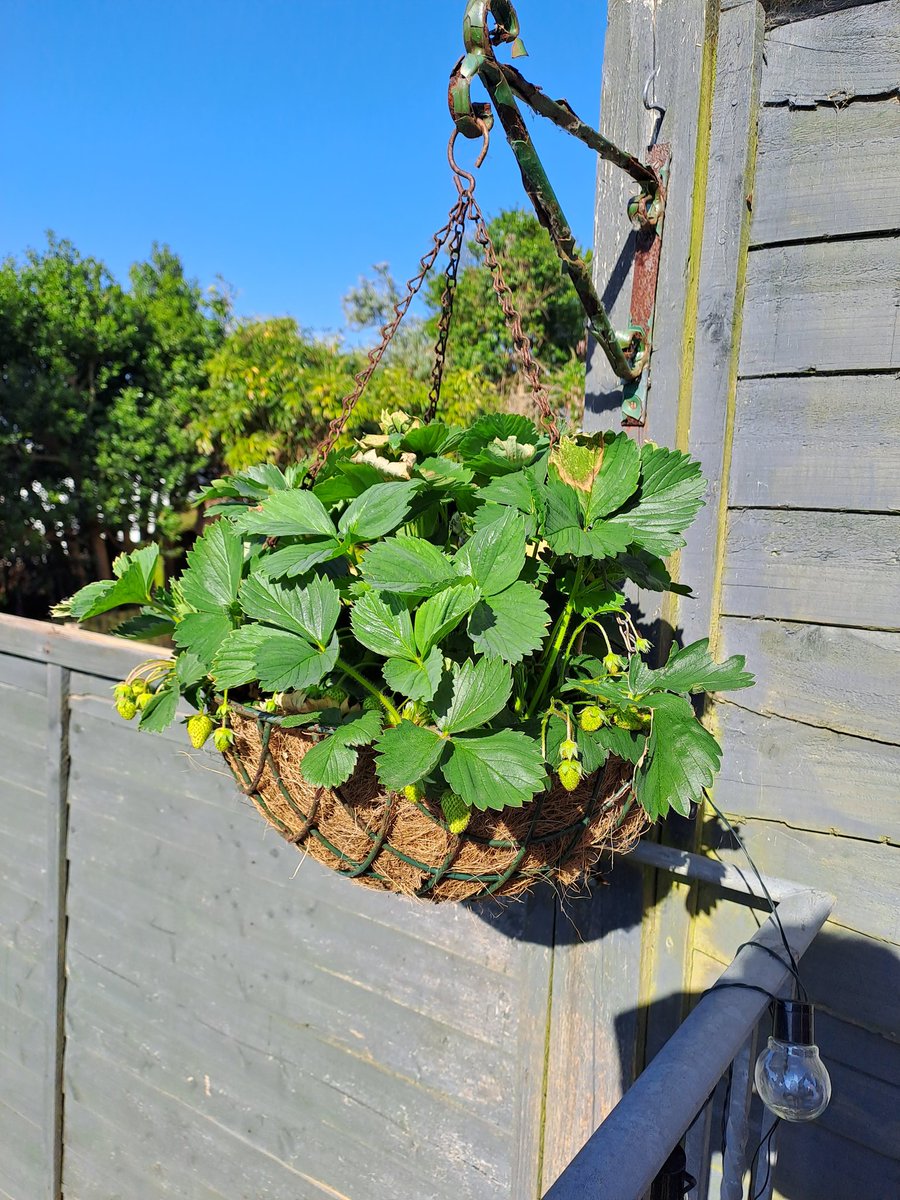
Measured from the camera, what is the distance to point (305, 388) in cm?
526

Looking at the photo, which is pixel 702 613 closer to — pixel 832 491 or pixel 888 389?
pixel 832 491

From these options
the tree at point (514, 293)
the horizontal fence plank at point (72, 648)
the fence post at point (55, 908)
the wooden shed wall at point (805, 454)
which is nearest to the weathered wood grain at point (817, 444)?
the wooden shed wall at point (805, 454)

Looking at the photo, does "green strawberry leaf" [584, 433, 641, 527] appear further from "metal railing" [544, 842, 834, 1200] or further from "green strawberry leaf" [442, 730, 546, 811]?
"metal railing" [544, 842, 834, 1200]

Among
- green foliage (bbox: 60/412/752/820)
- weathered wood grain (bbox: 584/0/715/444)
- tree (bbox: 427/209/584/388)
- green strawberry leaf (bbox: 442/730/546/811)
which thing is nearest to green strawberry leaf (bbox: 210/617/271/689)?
green foliage (bbox: 60/412/752/820)

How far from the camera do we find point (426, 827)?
76 centimetres

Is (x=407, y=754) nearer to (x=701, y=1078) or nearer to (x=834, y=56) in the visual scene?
(x=701, y=1078)

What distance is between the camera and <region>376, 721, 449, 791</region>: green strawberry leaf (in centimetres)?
63

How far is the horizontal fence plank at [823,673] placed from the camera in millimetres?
943

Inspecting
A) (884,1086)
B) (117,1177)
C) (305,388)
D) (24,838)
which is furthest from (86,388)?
(884,1086)

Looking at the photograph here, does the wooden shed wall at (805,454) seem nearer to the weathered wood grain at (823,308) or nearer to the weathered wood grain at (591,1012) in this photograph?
the weathered wood grain at (823,308)

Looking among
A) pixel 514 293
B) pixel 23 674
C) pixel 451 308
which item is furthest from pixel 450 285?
pixel 514 293

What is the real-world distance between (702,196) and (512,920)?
39.9 inches

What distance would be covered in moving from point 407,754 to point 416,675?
62 mm

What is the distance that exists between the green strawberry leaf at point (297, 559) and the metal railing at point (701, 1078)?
47 centimetres
